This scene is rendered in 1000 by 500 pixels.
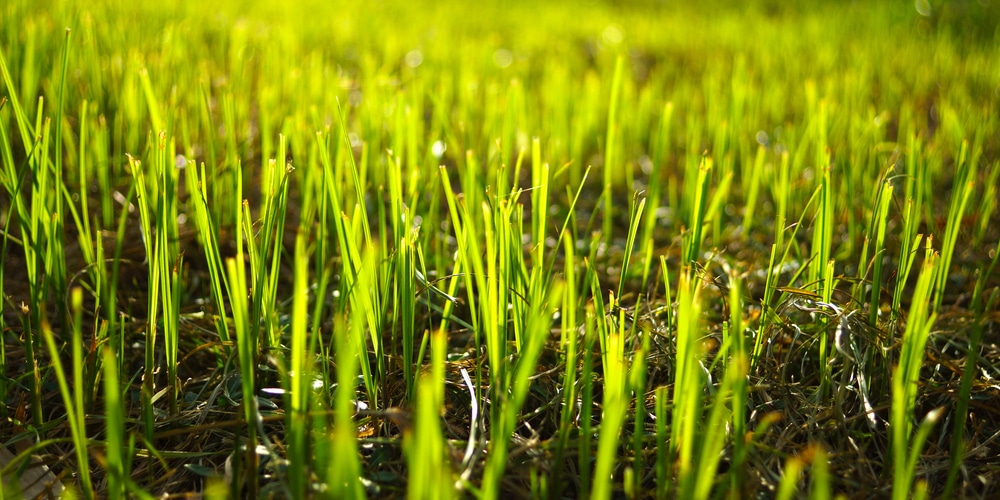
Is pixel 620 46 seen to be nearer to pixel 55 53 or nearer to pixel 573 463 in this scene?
pixel 55 53

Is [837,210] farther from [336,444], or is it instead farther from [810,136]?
[336,444]

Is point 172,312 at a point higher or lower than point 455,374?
higher

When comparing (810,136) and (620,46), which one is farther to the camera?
(620,46)

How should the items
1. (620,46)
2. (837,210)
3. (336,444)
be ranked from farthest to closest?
1. (620,46)
2. (837,210)
3. (336,444)

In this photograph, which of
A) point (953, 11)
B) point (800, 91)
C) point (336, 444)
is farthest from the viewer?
point (953, 11)

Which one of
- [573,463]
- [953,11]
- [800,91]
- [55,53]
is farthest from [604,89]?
[953,11]

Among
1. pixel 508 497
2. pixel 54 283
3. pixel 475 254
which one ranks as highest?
pixel 475 254
